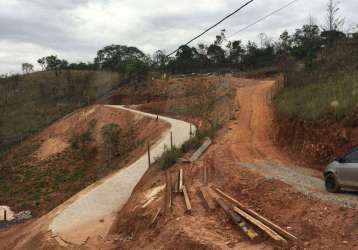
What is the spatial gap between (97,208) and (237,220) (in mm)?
10338

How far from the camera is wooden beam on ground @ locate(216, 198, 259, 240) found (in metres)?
11.5

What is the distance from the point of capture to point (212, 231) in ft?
41.2

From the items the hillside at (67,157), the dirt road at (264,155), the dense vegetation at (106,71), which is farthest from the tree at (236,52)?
the dirt road at (264,155)

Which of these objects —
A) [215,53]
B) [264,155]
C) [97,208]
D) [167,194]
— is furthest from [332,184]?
[215,53]

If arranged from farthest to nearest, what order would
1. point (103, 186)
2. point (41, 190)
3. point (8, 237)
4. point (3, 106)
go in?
point (3, 106)
point (41, 190)
point (103, 186)
point (8, 237)

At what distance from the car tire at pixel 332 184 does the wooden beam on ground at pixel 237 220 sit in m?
3.03

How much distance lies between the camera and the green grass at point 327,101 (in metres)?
17.9

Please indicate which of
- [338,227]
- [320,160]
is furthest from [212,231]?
[320,160]

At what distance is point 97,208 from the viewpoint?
69.7ft

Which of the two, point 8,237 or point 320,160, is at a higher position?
point 320,160

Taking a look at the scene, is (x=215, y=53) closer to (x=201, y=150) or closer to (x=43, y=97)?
(x=43, y=97)

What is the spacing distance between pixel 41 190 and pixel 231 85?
82.8ft

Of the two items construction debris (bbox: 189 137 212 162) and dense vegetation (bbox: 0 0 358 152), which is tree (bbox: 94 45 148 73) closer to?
dense vegetation (bbox: 0 0 358 152)

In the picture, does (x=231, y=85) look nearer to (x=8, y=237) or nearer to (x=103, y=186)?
(x=103, y=186)
